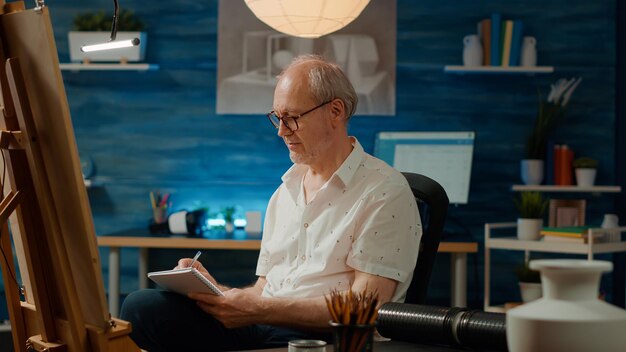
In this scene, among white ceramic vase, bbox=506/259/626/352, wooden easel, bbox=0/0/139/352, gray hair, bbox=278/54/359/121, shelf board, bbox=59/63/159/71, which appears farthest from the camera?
shelf board, bbox=59/63/159/71

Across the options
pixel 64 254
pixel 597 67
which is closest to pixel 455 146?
pixel 597 67

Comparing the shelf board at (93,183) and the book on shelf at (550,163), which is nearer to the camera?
the book on shelf at (550,163)

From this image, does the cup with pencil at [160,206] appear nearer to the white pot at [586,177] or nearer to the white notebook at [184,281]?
the white pot at [586,177]

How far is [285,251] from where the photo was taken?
2271 millimetres

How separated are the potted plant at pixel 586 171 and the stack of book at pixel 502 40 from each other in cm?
62

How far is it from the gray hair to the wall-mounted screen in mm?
2035

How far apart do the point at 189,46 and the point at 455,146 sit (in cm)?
155

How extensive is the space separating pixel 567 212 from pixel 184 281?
110 inches

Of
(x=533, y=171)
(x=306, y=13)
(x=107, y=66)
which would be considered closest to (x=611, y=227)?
(x=533, y=171)

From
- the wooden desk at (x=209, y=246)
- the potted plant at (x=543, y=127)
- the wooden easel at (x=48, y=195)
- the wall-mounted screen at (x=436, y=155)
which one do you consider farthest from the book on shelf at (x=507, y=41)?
the wooden easel at (x=48, y=195)

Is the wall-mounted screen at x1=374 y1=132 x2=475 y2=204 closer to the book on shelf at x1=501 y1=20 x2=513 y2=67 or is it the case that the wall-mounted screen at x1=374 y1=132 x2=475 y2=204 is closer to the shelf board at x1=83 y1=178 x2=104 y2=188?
the book on shelf at x1=501 y1=20 x2=513 y2=67

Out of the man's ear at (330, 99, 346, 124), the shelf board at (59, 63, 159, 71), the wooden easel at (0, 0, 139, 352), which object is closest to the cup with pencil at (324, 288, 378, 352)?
the wooden easel at (0, 0, 139, 352)

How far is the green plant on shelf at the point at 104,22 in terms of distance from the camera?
4.49 metres

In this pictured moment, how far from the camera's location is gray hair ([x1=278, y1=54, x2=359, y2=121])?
7.45 ft
